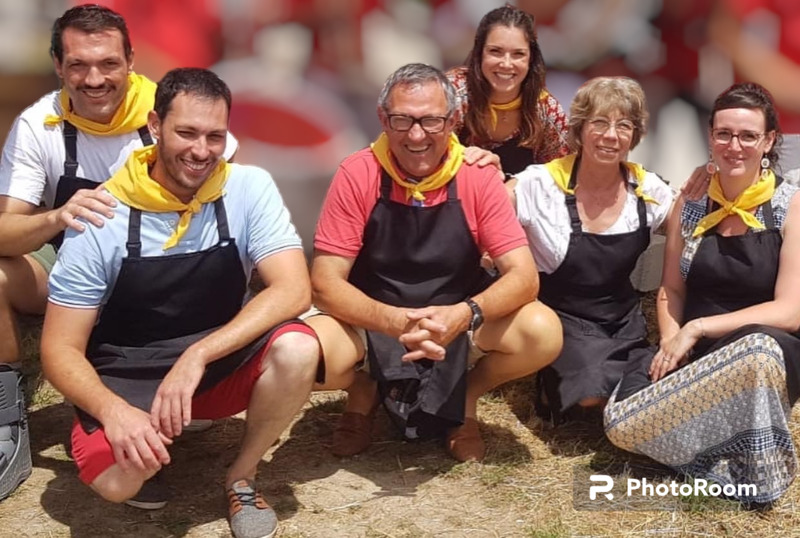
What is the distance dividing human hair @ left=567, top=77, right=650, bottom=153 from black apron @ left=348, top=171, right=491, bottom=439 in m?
0.58

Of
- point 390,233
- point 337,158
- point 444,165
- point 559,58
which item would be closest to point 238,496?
point 390,233

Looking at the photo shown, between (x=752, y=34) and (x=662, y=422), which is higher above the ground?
(x=752, y=34)

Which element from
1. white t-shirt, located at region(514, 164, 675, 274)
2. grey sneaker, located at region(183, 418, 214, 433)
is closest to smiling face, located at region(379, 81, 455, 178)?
white t-shirt, located at region(514, 164, 675, 274)

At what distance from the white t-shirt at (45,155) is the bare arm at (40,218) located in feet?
0.16

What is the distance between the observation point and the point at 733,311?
359 cm

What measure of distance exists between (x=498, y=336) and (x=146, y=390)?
1.21m

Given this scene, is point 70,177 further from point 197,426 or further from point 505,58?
point 505,58

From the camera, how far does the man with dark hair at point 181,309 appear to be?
3.02 metres

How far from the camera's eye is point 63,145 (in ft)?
12.1

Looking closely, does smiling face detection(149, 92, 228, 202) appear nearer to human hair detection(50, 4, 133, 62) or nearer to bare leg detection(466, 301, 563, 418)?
human hair detection(50, 4, 133, 62)

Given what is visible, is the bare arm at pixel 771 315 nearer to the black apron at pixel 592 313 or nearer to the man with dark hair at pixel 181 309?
the black apron at pixel 592 313

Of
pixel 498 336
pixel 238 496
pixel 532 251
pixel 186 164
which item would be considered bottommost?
pixel 238 496

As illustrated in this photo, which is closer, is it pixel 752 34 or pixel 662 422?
pixel 662 422

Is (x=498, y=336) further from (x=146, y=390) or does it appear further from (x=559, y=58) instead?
(x=559, y=58)
